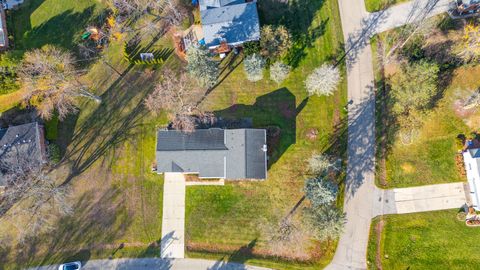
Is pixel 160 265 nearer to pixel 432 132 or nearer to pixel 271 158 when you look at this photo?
pixel 271 158

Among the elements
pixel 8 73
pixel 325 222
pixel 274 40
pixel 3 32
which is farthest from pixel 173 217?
pixel 3 32

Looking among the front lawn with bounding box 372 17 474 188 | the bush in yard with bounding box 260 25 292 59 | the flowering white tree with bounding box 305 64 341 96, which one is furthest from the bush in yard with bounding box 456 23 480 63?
the bush in yard with bounding box 260 25 292 59

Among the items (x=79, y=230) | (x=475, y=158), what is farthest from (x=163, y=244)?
(x=475, y=158)

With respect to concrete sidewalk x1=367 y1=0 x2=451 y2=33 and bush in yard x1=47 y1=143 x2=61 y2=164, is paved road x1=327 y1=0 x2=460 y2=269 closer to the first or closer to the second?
concrete sidewalk x1=367 y1=0 x2=451 y2=33

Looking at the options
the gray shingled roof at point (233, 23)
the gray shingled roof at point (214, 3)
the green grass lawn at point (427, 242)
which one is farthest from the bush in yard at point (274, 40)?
the green grass lawn at point (427, 242)

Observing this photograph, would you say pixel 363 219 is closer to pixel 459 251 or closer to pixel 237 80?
pixel 459 251

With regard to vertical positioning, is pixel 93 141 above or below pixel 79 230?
above

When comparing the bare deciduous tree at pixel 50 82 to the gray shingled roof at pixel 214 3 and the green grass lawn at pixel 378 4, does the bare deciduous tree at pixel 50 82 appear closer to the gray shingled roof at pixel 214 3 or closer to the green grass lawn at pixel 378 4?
the gray shingled roof at pixel 214 3
